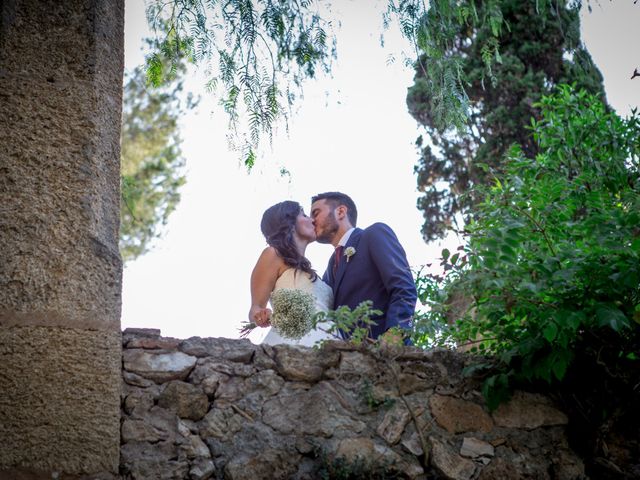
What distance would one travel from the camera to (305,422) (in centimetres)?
262

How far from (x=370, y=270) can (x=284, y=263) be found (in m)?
0.47

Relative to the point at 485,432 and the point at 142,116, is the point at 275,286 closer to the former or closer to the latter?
the point at 485,432

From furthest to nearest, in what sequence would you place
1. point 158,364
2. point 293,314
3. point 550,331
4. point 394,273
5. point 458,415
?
point 394,273, point 293,314, point 458,415, point 158,364, point 550,331

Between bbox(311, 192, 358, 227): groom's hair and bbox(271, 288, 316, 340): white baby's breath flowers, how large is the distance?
129 centimetres

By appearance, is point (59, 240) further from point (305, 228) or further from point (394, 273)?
point (305, 228)

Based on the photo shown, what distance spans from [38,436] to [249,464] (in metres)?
0.71

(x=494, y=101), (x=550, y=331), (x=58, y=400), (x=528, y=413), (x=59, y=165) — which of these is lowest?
(x=528, y=413)

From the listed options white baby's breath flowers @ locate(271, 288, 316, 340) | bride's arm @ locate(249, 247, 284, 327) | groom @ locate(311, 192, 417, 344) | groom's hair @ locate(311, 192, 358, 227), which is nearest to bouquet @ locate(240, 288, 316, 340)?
white baby's breath flowers @ locate(271, 288, 316, 340)

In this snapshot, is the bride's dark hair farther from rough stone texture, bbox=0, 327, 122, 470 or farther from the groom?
rough stone texture, bbox=0, 327, 122, 470

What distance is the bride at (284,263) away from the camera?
12.1ft

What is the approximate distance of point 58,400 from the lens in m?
2.21

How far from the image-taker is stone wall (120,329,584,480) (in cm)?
246

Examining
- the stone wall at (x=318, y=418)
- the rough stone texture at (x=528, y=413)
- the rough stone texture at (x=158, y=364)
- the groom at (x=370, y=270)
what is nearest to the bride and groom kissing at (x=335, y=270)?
the groom at (x=370, y=270)

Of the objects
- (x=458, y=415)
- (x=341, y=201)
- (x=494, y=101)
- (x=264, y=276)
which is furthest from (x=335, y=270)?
(x=494, y=101)
